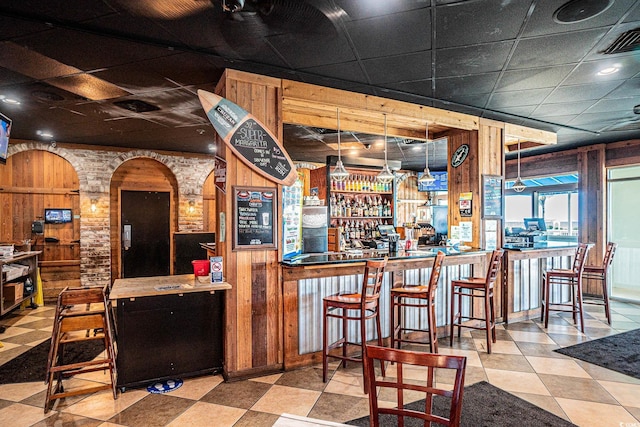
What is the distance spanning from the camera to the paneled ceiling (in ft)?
8.97

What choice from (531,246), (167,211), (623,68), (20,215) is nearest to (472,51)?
(623,68)

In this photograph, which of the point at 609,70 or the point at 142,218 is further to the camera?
the point at 142,218

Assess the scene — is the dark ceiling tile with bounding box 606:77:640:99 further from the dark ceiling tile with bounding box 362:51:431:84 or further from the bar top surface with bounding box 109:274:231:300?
the bar top surface with bounding box 109:274:231:300

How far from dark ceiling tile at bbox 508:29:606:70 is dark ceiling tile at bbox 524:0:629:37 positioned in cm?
10

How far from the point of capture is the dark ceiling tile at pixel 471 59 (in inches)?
132

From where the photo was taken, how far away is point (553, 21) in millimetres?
2896

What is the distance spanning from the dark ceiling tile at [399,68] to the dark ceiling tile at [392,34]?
0.39 ft

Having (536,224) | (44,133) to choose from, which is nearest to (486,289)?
(536,224)

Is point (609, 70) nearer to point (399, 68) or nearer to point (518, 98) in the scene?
point (518, 98)

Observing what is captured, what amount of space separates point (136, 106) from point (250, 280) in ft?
10.1

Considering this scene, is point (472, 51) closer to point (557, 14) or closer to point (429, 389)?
point (557, 14)

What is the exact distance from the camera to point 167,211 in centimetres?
839

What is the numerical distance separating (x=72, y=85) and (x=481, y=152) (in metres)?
5.53

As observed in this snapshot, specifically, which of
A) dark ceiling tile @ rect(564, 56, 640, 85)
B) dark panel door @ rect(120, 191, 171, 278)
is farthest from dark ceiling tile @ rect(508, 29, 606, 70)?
dark panel door @ rect(120, 191, 171, 278)
